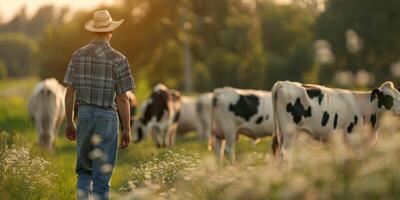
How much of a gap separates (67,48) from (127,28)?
12.2 metres

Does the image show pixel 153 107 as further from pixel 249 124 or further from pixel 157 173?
pixel 157 173

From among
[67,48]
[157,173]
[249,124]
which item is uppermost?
[157,173]

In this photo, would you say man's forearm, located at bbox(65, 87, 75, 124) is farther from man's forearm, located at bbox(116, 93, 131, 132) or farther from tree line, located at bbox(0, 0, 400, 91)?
tree line, located at bbox(0, 0, 400, 91)

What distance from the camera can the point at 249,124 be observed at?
18172 millimetres

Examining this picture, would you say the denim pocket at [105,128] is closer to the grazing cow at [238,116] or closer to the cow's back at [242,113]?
the grazing cow at [238,116]

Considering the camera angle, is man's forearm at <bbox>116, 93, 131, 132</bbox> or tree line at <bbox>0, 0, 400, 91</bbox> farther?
tree line at <bbox>0, 0, 400, 91</bbox>

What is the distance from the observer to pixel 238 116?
59.5 feet

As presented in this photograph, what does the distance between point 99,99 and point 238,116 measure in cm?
891

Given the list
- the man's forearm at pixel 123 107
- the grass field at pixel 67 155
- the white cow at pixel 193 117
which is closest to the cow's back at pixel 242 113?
the grass field at pixel 67 155

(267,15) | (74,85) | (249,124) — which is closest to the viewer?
(74,85)

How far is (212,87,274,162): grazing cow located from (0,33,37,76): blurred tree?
164 metres

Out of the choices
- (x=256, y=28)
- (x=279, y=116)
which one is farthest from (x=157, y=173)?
(x=256, y=28)

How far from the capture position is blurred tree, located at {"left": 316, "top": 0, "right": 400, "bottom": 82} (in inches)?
2201

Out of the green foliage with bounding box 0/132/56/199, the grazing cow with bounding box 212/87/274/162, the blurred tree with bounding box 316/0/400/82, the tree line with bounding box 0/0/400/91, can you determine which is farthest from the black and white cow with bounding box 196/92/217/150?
the blurred tree with bounding box 316/0/400/82
